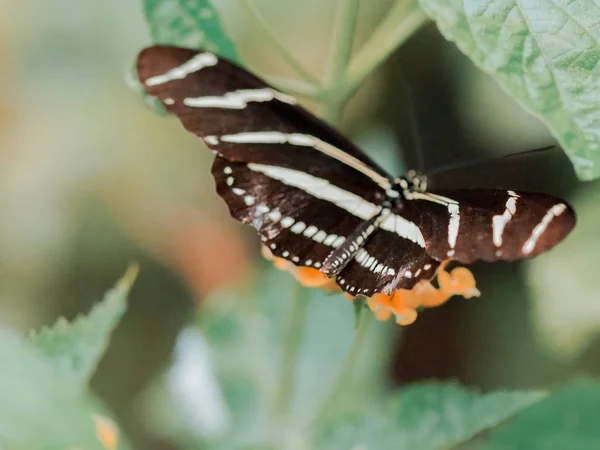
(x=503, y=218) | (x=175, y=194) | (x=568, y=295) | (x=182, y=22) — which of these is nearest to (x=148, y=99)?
(x=182, y=22)

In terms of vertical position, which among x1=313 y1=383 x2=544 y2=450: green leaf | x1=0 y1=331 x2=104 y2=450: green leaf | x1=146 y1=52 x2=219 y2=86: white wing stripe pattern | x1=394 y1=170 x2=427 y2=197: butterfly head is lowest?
x1=313 y1=383 x2=544 y2=450: green leaf

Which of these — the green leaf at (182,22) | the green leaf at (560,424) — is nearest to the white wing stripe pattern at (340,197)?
the green leaf at (182,22)

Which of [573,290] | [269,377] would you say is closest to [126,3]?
[269,377]

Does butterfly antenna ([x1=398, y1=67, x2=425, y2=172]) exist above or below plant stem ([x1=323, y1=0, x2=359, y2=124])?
below

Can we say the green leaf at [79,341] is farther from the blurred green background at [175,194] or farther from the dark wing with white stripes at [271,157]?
the dark wing with white stripes at [271,157]

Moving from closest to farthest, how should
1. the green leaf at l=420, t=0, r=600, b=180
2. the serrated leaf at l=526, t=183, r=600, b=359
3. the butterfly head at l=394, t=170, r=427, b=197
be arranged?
the green leaf at l=420, t=0, r=600, b=180 → the butterfly head at l=394, t=170, r=427, b=197 → the serrated leaf at l=526, t=183, r=600, b=359

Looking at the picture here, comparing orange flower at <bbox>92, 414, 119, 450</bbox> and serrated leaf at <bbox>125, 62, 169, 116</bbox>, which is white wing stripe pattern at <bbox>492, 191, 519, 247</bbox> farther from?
orange flower at <bbox>92, 414, 119, 450</bbox>

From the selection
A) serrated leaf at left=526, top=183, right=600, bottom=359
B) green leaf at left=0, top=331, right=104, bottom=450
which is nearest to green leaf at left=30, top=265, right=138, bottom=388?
green leaf at left=0, top=331, right=104, bottom=450
